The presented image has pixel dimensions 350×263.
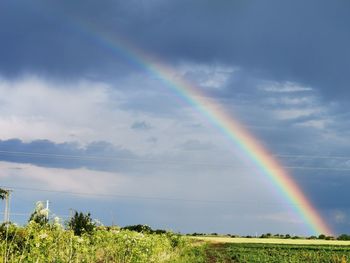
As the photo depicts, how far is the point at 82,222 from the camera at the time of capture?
38969 millimetres

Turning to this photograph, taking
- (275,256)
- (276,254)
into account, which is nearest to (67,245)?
(275,256)

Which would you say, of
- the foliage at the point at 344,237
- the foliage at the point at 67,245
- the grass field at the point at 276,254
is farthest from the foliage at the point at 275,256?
the foliage at the point at 344,237

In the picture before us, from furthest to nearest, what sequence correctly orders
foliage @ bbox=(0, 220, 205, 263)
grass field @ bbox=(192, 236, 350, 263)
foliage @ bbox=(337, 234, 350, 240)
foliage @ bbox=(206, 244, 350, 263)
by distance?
foliage @ bbox=(337, 234, 350, 240)
grass field @ bbox=(192, 236, 350, 263)
foliage @ bbox=(206, 244, 350, 263)
foliage @ bbox=(0, 220, 205, 263)

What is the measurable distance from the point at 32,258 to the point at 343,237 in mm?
138111

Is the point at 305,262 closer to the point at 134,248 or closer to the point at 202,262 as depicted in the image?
the point at 202,262

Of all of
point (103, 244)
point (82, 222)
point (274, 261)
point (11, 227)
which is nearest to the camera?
point (11, 227)

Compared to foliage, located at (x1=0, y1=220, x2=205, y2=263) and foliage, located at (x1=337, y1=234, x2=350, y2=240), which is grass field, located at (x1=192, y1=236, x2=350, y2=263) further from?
foliage, located at (x1=337, y1=234, x2=350, y2=240)

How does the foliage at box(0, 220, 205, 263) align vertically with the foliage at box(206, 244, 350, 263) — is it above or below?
above

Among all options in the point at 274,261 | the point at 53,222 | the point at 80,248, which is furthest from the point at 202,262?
the point at 53,222

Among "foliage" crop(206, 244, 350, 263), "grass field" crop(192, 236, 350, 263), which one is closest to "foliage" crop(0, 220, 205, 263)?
"grass field" crop(192, 236, 350, 263)

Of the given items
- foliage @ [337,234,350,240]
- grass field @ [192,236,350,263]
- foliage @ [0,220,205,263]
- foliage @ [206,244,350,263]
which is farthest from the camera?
foliage @ [337,234,350,240]

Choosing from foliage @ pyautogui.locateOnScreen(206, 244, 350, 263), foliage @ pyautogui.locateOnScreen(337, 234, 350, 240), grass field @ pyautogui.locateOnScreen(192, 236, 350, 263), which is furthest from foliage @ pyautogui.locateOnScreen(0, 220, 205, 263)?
foliage @ pyautogui.locateOnScreen(337, 234, 350, 240)

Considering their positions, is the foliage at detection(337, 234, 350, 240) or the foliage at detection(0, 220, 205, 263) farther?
the foliage at detection(337, 234, 350, 240)

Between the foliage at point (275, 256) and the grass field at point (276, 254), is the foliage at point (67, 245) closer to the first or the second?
the grass field at point (276, 254)
